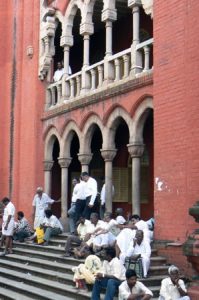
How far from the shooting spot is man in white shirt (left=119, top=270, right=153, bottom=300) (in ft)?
26.3

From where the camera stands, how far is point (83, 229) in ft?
39.8

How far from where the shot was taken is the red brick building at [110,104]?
10.4 m

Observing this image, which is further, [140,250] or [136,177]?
[136,177]

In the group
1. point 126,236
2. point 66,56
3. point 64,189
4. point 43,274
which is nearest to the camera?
point 126,236

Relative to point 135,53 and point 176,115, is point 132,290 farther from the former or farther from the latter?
point 135,53

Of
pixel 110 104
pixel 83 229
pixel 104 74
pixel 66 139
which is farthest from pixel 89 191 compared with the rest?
pixel 66 139

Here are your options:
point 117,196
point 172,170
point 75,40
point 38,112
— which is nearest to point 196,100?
point 172,170

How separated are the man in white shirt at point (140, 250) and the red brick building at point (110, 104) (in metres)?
0.69

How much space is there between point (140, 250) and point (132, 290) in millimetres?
1788

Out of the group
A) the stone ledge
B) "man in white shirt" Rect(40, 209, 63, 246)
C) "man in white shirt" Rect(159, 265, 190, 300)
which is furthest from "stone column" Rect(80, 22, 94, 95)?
"man in white shirt" Rect(159, 265, 190, 300)

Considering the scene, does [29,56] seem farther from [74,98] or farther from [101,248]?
[101,248]

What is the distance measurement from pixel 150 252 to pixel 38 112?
848 cm

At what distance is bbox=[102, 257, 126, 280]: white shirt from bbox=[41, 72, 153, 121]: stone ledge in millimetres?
4362

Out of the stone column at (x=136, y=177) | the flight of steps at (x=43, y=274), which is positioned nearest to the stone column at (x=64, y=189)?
the flight of steps at (x=43, y=274)
